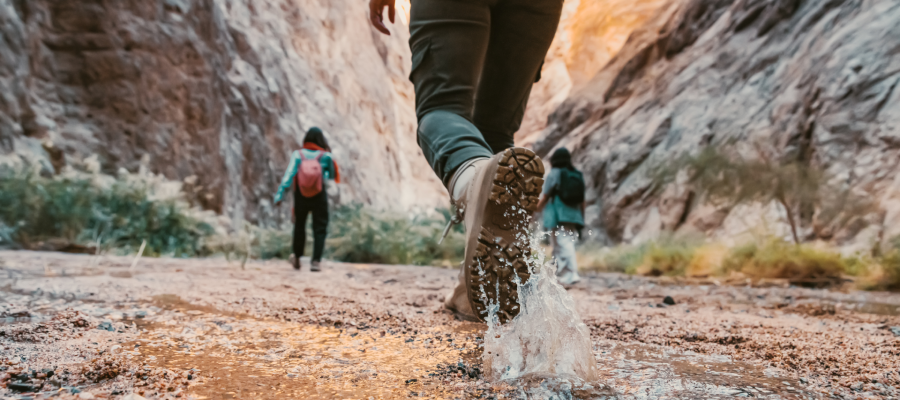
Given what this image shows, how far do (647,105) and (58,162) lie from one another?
40.9 ft

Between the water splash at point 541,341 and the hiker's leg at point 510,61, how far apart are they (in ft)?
2.04

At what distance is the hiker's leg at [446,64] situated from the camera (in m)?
1.20

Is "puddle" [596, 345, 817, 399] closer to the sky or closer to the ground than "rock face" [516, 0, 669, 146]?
closer to the ground

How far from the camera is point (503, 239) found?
3.26ft

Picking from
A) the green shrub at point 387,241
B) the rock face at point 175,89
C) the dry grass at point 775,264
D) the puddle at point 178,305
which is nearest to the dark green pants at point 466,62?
the puddle at point 178,305

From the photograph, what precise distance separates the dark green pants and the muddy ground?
1.50ft

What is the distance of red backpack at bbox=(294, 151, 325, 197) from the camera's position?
4.54 m

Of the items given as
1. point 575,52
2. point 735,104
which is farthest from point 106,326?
point 575,52

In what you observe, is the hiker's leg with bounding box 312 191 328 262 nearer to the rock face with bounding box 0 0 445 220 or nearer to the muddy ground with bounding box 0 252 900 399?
the muddy ground with bounding box 0 252 900 399

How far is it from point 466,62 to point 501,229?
18.4 inches

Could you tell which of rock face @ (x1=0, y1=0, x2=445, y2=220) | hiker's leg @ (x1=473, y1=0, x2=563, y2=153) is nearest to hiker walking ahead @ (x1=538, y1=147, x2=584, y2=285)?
hiker's leg @ (x1=473, y1=0, x2=563, y2=153)

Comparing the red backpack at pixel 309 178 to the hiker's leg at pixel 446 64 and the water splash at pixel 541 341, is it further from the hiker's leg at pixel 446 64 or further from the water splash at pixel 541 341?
the water splash at pixel 541 341

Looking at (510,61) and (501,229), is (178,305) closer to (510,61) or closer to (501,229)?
(501,229)

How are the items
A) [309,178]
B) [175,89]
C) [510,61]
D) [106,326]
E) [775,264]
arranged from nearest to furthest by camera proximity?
1. [106,326]
2. [510,61]
3. [309,178]
4. [775,264]
5. [175,89]
